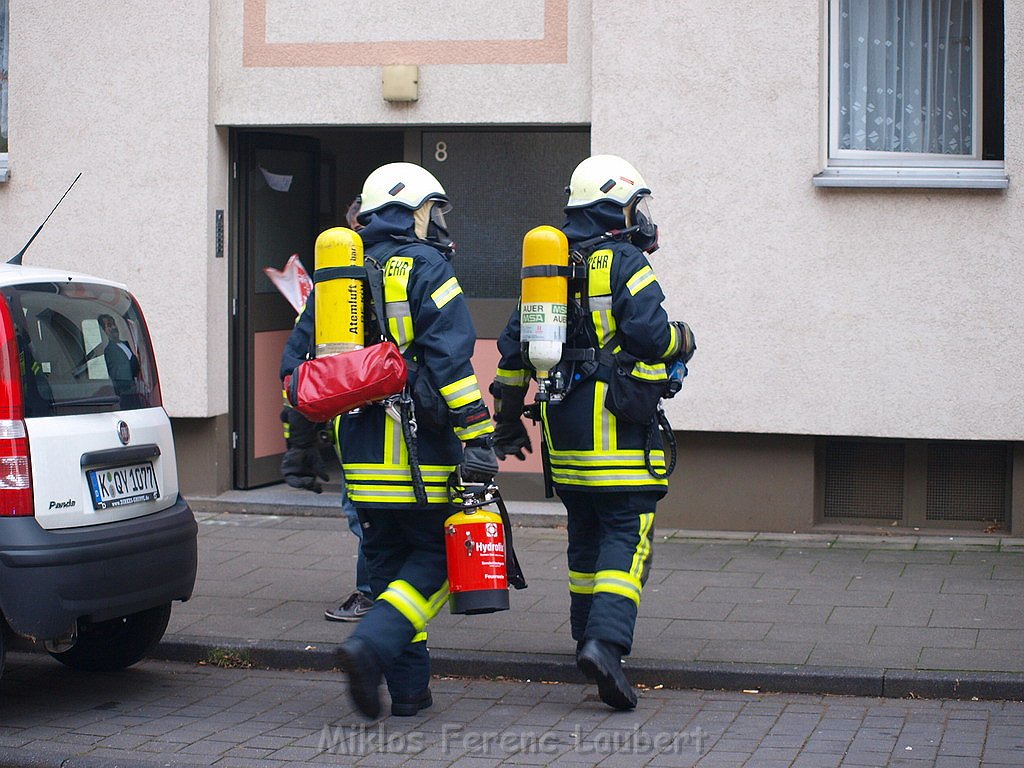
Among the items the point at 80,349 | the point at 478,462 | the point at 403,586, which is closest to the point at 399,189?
the point at 478,462

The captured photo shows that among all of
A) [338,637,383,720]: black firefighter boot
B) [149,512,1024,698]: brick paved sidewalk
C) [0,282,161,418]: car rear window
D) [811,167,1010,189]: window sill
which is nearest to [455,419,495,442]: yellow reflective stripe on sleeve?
[338,637,383,720]: black firefighter boot

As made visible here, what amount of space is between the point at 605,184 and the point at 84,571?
254cm

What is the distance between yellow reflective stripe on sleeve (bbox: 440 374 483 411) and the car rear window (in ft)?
4.61

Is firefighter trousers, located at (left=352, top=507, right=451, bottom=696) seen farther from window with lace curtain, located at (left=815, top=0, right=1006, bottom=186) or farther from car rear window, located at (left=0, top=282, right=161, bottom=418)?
window with lace curtain, located at (left=815, top=0, right=1006, bottom=186)

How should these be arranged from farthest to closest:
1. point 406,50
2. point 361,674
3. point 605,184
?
1. point 406,50
2. point 605,184
3. point 361,674

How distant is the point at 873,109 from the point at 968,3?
0.86 m

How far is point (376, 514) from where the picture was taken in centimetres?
567

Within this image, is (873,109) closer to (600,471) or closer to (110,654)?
(600,471)

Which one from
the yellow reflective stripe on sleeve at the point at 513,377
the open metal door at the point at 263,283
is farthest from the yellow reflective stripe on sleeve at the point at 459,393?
the open metal door at the point at 263,283

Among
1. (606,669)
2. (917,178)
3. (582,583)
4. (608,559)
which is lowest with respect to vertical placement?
(606,669)

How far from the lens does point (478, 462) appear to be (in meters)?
5.46

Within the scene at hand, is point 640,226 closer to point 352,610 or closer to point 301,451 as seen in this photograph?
point 301,451

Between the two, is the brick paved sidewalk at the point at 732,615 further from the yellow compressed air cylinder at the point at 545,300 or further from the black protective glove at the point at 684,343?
the yellow compressed air cylinder at the point at 545,300

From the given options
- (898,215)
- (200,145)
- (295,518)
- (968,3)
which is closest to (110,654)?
(295,518)
